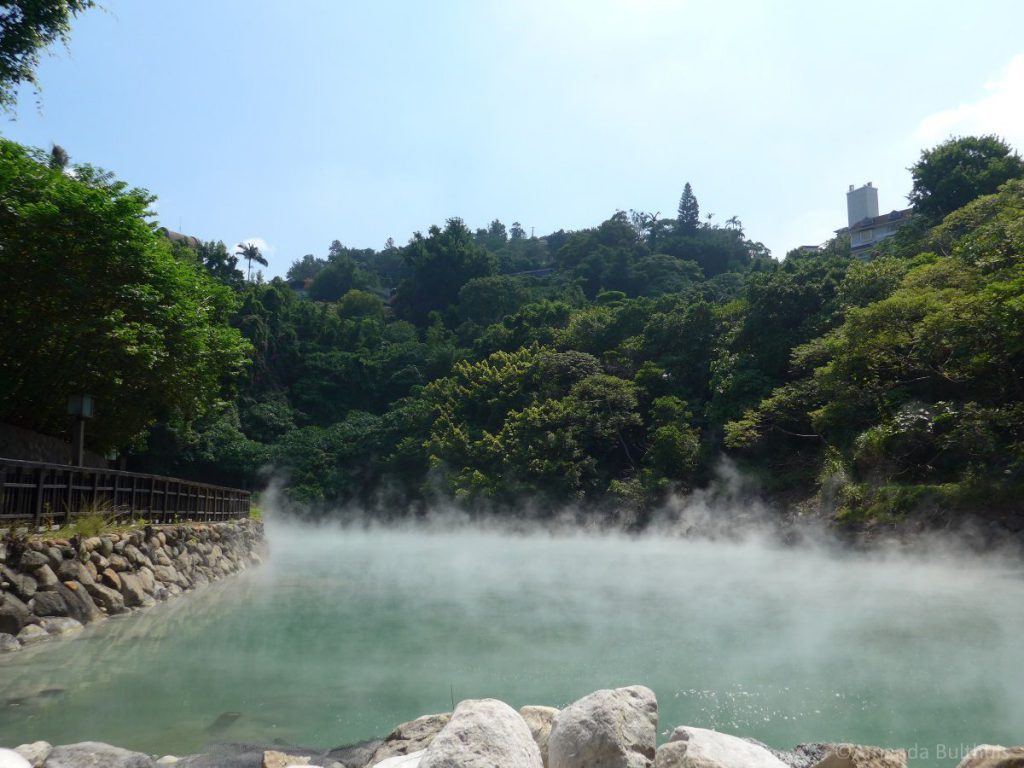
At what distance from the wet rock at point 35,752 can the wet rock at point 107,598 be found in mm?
5097

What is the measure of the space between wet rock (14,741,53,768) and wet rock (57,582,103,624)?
438 cm

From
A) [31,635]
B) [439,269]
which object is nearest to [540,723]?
[31,635]

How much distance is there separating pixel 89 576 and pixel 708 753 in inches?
321

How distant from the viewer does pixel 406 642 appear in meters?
8.11

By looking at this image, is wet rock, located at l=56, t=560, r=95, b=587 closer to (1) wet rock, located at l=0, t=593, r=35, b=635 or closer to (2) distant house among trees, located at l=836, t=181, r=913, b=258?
(1) wet rock, located at l=0, t=593, r=35, b=635

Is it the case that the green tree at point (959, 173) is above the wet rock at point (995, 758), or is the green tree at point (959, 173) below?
above

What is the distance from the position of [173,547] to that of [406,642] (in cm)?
597

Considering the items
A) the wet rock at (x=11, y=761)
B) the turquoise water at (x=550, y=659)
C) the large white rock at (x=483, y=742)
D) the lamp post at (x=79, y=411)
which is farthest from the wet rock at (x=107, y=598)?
the large white rock at (x=483, y=742)

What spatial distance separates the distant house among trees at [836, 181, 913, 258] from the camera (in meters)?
50.8

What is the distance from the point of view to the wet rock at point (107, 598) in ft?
29.9

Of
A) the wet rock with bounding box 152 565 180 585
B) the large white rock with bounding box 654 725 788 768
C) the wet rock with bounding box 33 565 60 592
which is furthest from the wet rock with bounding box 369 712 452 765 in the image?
the wet rock with bounding box 152 565 180 585

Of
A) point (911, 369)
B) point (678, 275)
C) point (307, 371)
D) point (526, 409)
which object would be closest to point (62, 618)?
point (911, 369)

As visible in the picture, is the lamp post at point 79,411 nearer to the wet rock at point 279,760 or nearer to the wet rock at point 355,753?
the wet rock at point 355,753

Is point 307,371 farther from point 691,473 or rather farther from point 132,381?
point 132,381
